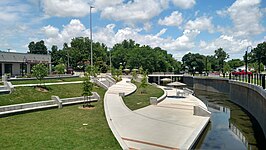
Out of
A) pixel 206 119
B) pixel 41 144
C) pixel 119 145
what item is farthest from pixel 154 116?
pixel 41 144

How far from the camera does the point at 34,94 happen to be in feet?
Result: 70.1

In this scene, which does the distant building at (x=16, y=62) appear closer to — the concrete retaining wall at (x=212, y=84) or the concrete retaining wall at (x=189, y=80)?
the concrete retaining wall at (x=212, y=84)

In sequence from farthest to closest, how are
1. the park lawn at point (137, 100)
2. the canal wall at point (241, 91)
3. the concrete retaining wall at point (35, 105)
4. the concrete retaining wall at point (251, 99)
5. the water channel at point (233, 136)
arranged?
the park lawn at point (137, 100)
the canal wall at point (241, 91)
the concrete retaining wall at point (251, 99)
the concrete retaining wall at point (35, 105)
the water channel at point (233, 136)

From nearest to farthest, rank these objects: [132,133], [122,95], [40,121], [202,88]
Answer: [132,133], [40,121], [122,95], [202,88]

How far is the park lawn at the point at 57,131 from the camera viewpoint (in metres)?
10.1

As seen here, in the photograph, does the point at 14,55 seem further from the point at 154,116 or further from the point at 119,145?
the point at 119,145

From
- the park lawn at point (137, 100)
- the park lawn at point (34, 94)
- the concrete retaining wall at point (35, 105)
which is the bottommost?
the park lawn at point (137, 100)

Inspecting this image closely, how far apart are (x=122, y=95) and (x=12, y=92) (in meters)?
10.9

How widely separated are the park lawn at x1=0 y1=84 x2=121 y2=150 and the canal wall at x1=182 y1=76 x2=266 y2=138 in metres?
12.3

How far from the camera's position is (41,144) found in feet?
33.0

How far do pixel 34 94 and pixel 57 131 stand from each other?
10.5 meters

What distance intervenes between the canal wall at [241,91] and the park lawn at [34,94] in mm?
17463

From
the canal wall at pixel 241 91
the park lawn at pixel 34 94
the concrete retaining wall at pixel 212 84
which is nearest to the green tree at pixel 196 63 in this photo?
the canal wall at pixel 241 91

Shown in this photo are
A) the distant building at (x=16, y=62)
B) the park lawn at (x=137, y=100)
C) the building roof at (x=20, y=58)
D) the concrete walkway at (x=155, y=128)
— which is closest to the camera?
the concrete walkway at (x=155, y=128)
